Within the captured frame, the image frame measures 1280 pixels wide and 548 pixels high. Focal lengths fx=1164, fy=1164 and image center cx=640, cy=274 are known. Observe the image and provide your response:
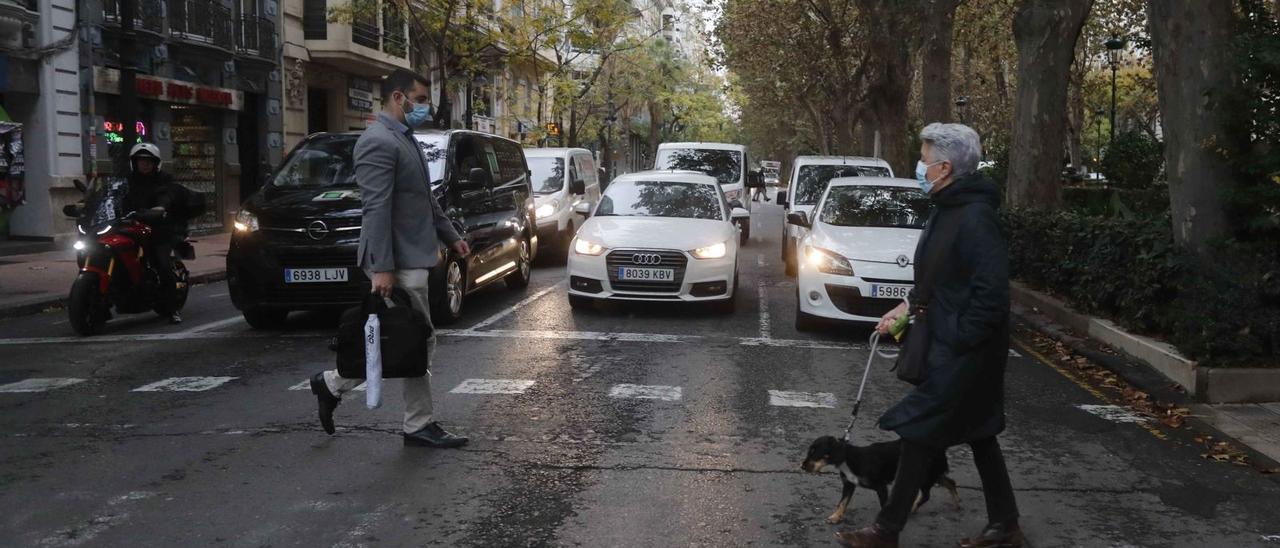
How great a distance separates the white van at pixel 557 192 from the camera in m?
18.9

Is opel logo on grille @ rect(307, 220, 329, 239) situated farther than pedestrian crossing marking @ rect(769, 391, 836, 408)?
Yes

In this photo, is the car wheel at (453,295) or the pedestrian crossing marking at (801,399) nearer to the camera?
the pedestrian crossing marking at (801,399)

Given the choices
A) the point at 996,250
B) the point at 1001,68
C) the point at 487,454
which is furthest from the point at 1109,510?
the point at 1001,68

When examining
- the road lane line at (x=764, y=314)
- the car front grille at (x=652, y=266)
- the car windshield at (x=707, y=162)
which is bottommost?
the road lane line at (x=764, y=314)

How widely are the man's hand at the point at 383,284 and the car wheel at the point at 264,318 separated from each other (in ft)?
17.4

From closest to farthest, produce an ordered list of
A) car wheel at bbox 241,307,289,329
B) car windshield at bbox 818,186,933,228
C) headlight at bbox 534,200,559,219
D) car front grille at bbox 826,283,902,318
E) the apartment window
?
car front grille at bbox 826,283,902,318, car wheel at bbox 241,307,289,329, car windshield at bbox 818,186,933,228, headlight at bbox 534,200,559,219, the apartment window

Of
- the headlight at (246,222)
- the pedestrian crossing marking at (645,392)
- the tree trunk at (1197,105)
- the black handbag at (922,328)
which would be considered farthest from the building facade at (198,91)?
the black handbag at (922,328)

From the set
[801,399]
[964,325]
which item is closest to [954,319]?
[964,325]

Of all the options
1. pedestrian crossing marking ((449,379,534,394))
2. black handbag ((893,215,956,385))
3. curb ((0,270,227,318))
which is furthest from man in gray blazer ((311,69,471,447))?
curb ((0,270,227,318))

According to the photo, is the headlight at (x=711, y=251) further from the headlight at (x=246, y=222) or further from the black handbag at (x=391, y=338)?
the black handbag at (x=391, y=338)

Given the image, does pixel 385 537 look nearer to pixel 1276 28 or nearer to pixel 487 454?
pixel 487 454

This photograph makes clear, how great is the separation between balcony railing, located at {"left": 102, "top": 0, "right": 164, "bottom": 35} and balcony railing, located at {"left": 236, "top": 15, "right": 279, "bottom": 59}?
302 cm

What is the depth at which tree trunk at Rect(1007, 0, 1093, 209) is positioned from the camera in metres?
14.0

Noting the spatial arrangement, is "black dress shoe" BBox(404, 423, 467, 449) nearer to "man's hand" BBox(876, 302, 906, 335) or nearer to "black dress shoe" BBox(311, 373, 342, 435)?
"black dress shoe" BBox(311, 373, 342, 435)
